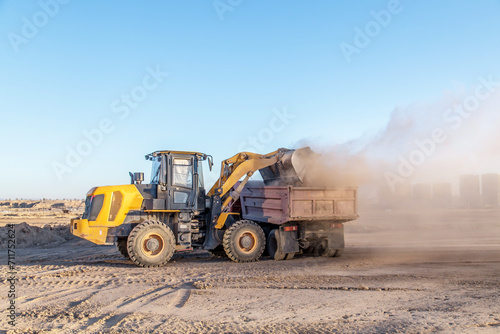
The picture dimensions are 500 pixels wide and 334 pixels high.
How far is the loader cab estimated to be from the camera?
1261 cm

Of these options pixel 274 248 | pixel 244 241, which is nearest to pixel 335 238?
pixel 274 248

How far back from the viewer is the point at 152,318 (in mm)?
6586

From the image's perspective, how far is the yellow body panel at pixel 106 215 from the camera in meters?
11.6

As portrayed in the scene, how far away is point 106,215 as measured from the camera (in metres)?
11.8

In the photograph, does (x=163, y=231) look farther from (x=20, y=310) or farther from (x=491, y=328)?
(x=491, y=328)

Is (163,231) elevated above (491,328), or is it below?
above

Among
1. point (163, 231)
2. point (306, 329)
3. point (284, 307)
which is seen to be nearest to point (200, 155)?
point (163, 231)

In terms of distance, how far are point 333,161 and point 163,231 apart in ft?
19.4

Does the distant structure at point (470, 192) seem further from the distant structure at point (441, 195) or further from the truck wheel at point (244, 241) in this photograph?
the truck wheel at point (244, 241)

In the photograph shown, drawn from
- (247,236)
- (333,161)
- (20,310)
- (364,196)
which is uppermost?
(333,161)

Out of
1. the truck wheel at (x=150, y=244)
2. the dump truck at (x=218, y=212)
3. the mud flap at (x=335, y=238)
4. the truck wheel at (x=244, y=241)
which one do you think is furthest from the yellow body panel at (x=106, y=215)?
the mud flap at (x=335, y=238)

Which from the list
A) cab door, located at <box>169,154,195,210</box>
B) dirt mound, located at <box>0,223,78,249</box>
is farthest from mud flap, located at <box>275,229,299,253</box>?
dirt mound, located at <box>0,223,78,249</box>

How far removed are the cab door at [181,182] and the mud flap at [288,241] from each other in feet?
9.33

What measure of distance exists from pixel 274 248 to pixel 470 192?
45.5 m
